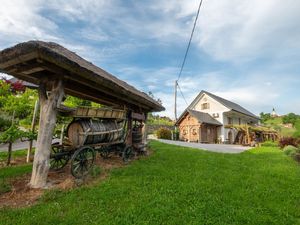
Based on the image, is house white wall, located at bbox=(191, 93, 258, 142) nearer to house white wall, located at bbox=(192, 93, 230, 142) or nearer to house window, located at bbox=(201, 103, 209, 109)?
house white wall, located at bbox=(192, 93, 230, 142)

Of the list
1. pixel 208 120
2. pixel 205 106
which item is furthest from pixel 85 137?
pixel 205 106

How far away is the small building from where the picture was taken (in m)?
26.3

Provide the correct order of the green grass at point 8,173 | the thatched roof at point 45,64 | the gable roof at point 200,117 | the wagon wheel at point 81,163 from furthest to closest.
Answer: the gable roof at point 200,117 → the wagon wheel at point 81,163 → the green grass at point 8,173 → the thatched roof at point 45,64

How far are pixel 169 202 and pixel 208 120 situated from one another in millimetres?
24094

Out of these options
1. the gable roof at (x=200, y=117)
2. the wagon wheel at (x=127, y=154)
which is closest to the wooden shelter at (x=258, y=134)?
the gable roof at (x=200, y=117)

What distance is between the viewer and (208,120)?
27.1 metres

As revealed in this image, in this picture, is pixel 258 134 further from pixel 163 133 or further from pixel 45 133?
pixel 45 133

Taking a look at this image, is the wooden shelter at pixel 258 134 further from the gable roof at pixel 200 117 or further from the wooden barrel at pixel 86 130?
the wooden barrel at pixel 86 130

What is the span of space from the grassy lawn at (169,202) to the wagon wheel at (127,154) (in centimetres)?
194

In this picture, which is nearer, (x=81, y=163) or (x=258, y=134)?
(x=81, y=163)

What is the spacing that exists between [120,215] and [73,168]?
2.31m

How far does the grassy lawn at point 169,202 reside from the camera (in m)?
3.48

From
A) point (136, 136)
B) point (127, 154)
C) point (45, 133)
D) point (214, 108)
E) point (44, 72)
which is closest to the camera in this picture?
point (45, 133)

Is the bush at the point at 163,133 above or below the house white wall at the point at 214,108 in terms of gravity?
below
